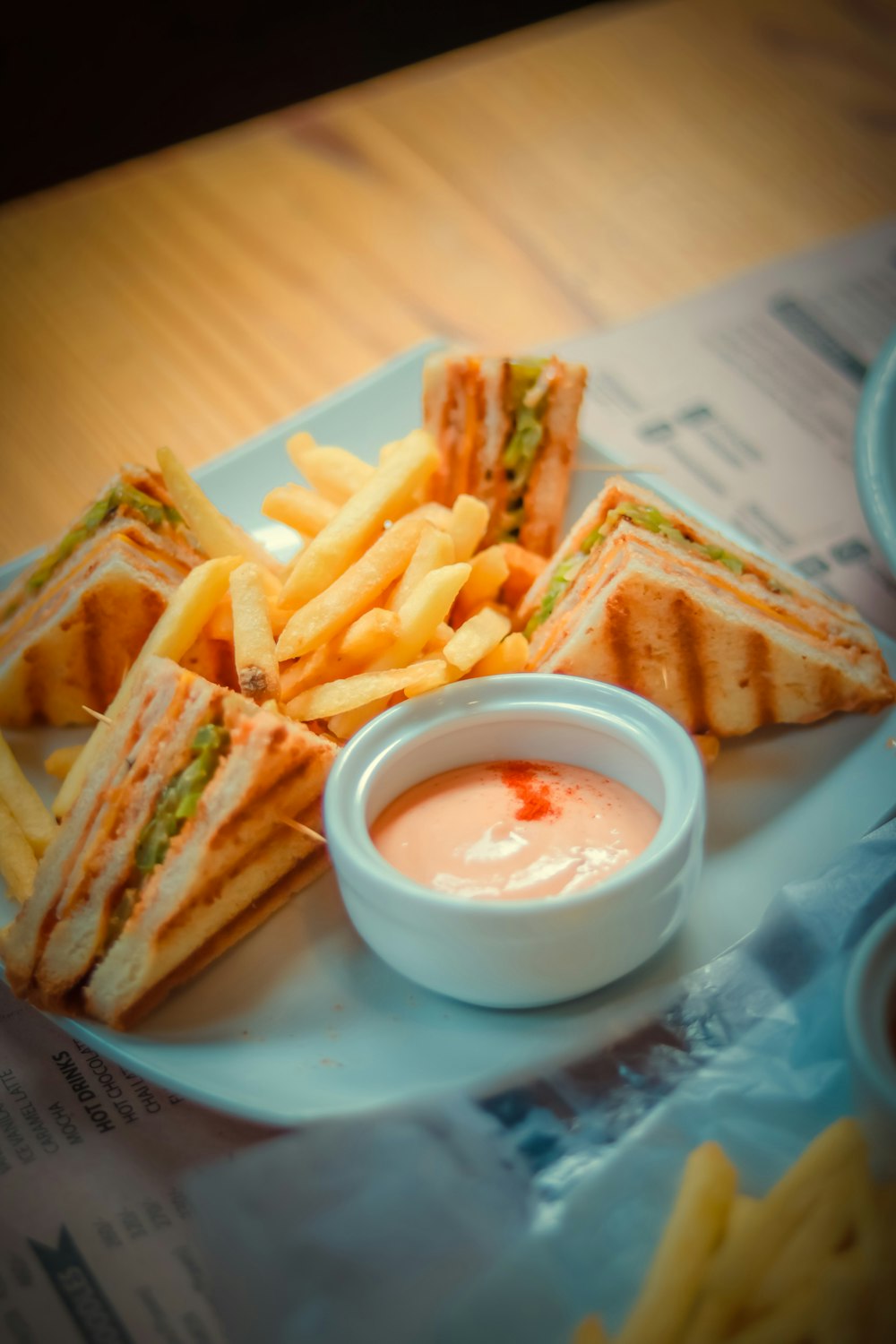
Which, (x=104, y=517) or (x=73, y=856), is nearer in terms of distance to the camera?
(x=73, y=856)

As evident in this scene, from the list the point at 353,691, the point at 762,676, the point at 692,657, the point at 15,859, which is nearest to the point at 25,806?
the point at 15,859

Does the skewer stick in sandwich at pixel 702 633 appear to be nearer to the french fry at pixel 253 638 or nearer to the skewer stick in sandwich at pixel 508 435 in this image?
the skewer stick in sandwich at pixel 508 435

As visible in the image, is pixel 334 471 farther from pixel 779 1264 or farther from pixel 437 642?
pixel 779 1264

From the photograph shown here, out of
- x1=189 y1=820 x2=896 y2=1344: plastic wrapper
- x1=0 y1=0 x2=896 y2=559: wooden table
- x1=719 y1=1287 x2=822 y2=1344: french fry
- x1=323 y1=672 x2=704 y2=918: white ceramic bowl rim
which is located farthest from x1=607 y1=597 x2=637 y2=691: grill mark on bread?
x1=0 y1=0 x2=896 y2=559: wooden table

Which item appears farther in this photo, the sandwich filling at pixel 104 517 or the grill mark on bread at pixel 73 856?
the sandwich filling at pixel 104 517

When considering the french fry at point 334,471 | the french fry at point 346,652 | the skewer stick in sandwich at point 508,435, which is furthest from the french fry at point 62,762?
the skewer stick in sandwich at point 508,435

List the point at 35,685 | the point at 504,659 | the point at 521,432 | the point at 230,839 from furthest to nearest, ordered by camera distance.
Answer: the point at 521,432, the point at 35,685, the point at 504,659, the point at 230,839

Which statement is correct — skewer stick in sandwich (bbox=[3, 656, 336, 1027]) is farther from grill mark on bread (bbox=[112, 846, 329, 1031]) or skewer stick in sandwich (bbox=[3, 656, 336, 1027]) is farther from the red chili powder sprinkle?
the red chili powder sprinkle
